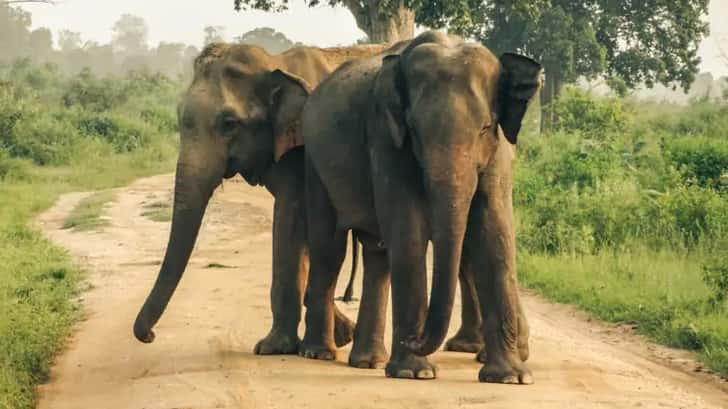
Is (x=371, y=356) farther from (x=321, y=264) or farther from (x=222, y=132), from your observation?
(x=222, y=132)

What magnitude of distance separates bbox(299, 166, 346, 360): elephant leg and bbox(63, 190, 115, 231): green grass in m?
9.25

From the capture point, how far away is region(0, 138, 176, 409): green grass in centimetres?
791

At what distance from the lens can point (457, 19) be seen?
805 inches

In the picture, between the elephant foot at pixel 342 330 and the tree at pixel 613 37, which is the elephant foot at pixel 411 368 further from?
the tree at pixel 613 37

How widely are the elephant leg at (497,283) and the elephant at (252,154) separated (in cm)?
169

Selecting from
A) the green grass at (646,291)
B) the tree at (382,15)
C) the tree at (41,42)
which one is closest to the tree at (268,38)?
the tree at (41,42)

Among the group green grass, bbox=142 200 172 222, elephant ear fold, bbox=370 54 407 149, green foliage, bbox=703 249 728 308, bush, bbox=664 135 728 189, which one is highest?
elephant ear fold, bbox=370 54 407 149

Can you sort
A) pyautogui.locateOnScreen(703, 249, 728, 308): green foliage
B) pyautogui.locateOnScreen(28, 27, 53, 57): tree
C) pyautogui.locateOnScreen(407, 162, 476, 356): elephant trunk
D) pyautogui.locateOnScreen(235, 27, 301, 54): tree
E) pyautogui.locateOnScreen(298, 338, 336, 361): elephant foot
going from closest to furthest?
pyautogui.locateOnScreen(407, 162, 476, 356): elephant trunk → pyautogui.locateOnScreen(298, 338, 336, 361): elephant foot → pyautogui.locateOnScreen(703, 249, 728, 308): green foliage → pyautogui.locateOnScreen(235, 27, 301, 54): tree → pyautogui.locateOnScreen(28, 27, 53, 57): tree

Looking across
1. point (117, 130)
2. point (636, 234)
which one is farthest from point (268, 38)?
point (636, 234)

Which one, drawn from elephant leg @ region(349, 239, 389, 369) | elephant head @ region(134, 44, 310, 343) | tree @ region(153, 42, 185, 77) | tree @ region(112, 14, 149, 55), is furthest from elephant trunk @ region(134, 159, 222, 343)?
tree @ region(112, 14, 149, 55)

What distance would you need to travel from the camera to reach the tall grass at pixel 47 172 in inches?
342

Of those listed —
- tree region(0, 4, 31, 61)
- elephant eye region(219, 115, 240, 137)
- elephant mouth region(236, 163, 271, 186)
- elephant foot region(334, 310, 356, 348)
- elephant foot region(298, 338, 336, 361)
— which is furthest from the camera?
tree region(0, 4, 31, 61)

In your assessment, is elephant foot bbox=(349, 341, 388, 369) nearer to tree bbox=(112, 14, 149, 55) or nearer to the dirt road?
the dirt road

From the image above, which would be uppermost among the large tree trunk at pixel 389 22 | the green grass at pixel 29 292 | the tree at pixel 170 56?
the large tree trunk at pixel 389 22
